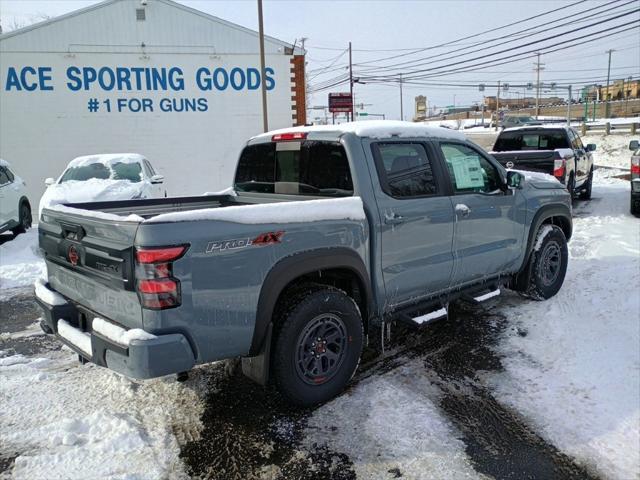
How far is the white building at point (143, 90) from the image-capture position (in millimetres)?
16141

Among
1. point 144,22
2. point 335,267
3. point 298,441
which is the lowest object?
point 298,441

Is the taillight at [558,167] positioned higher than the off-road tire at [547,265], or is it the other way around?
the taillight at [558,167]

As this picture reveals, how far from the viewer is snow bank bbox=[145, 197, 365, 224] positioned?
294cm

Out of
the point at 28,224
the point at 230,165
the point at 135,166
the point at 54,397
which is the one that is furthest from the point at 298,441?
the point at 230,165

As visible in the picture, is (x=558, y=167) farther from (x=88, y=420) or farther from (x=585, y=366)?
(x=88, y=420)

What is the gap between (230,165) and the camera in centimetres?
1833

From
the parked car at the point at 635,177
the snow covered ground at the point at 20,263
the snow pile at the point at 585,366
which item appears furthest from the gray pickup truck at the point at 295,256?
the parked car at the point at 635,177

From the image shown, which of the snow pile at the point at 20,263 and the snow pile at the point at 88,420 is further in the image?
the snow pile at the point at 20,263

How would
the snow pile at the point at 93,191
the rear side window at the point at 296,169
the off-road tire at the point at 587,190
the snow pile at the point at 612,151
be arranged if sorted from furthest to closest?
the snow pile at the point at 612,151 → the off-road tire at the point at 587,190 → the snow pile at the point at 93,191 → the rear side window at the point at 296,169

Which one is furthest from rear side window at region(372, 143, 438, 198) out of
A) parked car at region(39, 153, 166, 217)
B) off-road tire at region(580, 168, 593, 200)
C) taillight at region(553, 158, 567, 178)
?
off-road tire at region(580, 168, 593, 200)

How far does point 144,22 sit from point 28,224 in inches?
336

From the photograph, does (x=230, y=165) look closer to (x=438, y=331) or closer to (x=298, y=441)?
(x=438, y=331)

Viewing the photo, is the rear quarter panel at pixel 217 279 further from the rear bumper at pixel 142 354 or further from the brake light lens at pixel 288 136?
the brake light lens at pixel 288 136

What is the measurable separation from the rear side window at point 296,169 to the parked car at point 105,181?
16.0ft
